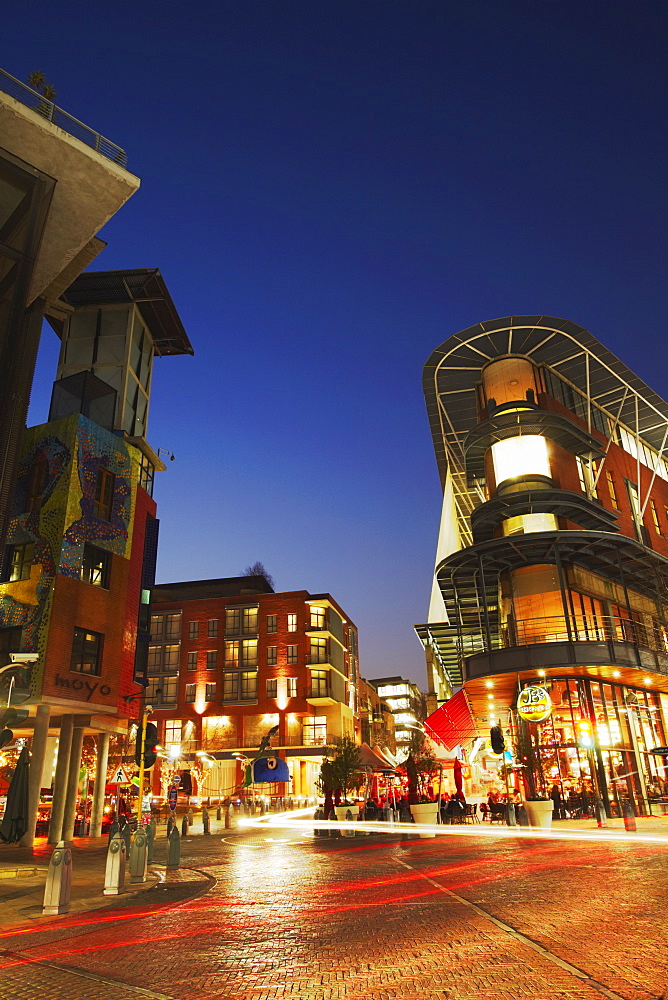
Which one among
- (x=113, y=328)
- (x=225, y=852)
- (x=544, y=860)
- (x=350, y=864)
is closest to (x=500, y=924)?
(x=544, y=860)

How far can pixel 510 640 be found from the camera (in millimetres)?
34875

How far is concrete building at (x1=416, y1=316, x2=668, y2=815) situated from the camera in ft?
99.4

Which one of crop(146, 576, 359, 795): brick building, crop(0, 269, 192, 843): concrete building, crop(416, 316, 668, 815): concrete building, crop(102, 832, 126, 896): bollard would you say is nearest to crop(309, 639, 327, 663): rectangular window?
crop(146, 576, 359, 795): brick building

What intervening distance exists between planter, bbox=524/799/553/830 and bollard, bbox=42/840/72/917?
63.3ft

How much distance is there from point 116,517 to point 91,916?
21.8 meters

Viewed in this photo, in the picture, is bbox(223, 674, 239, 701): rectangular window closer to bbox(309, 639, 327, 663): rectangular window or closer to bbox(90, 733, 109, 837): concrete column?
bbox(309, 639, 327, 663): rectangular window

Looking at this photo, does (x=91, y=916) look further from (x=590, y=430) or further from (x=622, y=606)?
(x=590, y=430)

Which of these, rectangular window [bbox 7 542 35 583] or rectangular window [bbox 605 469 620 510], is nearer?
rectangular window [bbox 7 542 35 583]

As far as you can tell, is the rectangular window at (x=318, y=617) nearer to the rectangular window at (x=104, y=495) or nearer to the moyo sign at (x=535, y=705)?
the rectangular window at (x=104, y=495)

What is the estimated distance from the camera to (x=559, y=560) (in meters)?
31.5

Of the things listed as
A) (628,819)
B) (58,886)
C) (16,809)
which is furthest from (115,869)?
(628,819)

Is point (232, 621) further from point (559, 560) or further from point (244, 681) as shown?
point (559, 560)

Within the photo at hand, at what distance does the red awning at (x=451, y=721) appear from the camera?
34.8 m

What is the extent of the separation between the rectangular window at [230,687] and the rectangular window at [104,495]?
101 ft
